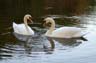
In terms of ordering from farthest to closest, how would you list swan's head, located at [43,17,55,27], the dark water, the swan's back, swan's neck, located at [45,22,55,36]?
1. swan's head, located at [43,17,55,27]
2. the swan's back
3. swan's neck, located at [45,22,55,36]
4. the dark water

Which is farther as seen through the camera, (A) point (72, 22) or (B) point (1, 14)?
(B) point (1, 14)

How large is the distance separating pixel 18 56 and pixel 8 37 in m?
3.82

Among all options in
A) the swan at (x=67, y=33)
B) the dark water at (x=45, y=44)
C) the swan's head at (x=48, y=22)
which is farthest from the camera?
the swan's head at (x=48, y=22)

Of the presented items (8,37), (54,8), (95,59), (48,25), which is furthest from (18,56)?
(54,8)

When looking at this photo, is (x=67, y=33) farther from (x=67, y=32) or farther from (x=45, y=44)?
(x=45, y=44)

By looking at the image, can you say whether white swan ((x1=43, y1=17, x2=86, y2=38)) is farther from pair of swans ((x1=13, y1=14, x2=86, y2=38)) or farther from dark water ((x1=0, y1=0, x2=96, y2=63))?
dark water ((x1=0, y1=0, x2=96, y2=63))

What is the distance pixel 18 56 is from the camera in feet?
48.0

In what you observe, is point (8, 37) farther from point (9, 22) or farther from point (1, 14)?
point (1, 14)

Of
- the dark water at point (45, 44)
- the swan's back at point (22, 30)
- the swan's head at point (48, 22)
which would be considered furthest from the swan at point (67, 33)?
the swan's back at point (22, 30)

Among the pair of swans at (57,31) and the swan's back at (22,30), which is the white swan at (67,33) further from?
the swan's back at (22,30)

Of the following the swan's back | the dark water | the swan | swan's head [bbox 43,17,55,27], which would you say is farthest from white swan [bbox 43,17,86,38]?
the swan's back

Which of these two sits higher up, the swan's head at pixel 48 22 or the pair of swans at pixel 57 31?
the swan's head at pixel 48 22

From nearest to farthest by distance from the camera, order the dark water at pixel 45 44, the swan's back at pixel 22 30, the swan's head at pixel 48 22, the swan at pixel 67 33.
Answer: the dark water at pixel 45 44 → the swan at pixel 67 33 → the swan's back at pixel 22 30 → the swan's head at pixel 48 22

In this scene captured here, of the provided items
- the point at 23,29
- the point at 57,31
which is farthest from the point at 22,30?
the point at 57,31
